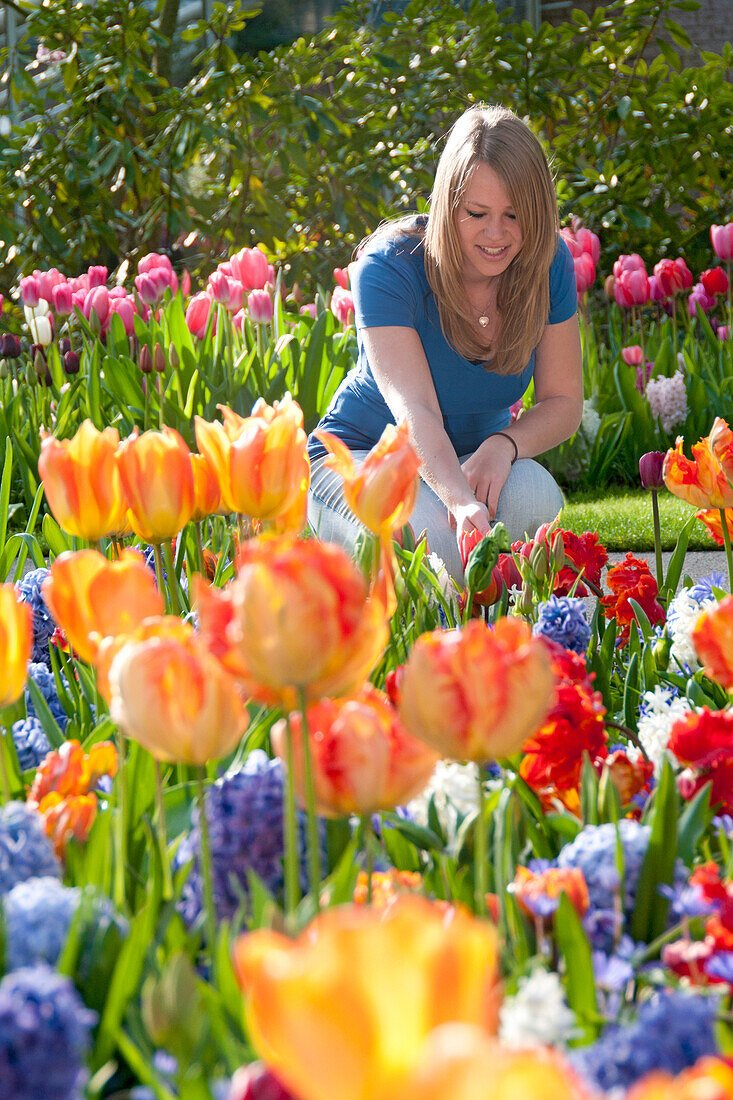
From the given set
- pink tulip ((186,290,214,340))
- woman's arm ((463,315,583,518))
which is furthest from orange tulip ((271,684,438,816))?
pink tulip ((186,290,214,340))

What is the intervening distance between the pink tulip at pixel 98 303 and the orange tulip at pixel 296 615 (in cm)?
318

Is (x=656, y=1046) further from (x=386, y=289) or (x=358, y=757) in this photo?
(x=386, y=289)

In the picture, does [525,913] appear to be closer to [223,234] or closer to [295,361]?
[295,361]

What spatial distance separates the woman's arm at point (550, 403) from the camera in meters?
2.42

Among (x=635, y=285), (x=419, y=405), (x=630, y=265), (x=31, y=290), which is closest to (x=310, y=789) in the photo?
(x=419, y=405)

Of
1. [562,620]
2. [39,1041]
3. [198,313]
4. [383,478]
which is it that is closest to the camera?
[39,1041]

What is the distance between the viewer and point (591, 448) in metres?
4.30

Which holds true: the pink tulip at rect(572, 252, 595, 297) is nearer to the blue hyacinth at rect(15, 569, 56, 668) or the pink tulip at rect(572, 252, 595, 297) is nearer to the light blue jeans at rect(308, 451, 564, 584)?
the light blue jeans at rect(308, 451, 564, 584)

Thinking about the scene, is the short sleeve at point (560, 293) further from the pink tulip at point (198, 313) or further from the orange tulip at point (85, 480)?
the orange tulip at point (85, 480)

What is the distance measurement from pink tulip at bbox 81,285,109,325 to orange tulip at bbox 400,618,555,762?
3.17m

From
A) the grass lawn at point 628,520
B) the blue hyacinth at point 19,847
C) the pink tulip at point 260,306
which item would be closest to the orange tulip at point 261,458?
the blue hyacinth at point 19,847

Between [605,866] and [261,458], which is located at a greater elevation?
[261,458]

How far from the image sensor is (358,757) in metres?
0.65

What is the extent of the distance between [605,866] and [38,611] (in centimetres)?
110
